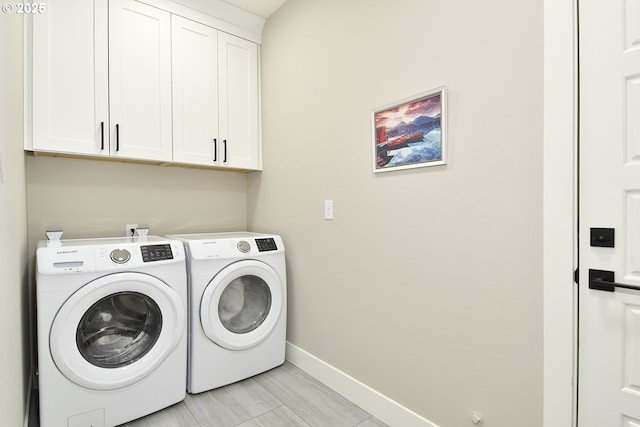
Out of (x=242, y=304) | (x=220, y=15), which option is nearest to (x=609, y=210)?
(x=242, y=304)

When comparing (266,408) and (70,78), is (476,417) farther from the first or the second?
(70,78)

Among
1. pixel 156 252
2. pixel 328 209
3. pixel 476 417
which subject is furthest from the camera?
pixel 328 209

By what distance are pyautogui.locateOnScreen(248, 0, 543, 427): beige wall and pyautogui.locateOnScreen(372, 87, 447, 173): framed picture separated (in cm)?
5

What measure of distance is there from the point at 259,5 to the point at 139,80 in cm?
102

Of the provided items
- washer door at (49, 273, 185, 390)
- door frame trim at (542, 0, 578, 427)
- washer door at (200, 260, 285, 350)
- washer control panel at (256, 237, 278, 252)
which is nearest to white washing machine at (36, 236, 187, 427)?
washer door at (49, 273, 185, 390)

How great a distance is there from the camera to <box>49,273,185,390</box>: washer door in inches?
60.4

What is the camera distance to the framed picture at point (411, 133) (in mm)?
1471

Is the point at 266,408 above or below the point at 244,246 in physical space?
below

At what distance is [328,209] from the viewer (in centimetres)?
206

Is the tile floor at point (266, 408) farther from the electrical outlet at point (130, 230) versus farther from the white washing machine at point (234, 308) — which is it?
the electrical outlet at point (130, 230)

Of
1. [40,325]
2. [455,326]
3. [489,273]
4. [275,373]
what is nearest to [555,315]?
[489,273]

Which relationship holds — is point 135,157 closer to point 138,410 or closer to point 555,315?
point 138,410

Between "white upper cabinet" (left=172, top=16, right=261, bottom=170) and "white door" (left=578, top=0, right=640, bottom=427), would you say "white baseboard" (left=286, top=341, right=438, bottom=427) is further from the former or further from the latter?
"white upper cabinet" (left=172, top=16, right=261, bottom=170)

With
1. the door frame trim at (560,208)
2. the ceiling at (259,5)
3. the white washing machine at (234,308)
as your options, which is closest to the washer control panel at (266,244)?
the white washing machine at (234,308)
